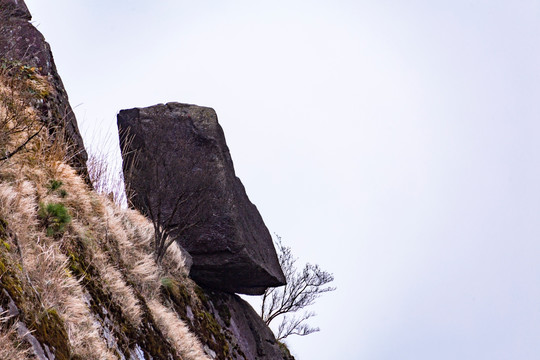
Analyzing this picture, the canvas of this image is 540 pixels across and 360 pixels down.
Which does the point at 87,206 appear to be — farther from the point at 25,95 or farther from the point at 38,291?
the point at 38,291

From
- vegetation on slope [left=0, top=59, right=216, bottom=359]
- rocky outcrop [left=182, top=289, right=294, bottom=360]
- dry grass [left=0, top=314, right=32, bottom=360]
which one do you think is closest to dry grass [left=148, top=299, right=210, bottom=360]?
vegetation on slope [left=0, top=59, right=216, bottom=359]

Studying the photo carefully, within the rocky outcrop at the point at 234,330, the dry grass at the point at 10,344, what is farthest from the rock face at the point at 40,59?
the dry grass at the point at 10,344

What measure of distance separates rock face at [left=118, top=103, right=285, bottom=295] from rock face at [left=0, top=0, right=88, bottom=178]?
173 centimetres

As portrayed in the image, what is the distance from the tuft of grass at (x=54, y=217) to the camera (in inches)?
269

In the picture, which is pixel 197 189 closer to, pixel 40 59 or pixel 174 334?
pixel 40 59

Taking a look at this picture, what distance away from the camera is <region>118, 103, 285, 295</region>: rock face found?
12557mm

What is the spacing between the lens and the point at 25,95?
9789 millimetres

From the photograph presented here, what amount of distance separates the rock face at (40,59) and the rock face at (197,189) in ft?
5.67

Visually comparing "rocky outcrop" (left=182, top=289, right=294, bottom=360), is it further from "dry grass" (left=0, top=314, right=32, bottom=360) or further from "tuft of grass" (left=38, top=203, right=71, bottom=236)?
"dry grass" (left=0, top=314, right=32, bottom=360)

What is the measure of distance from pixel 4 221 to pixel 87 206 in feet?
7.98

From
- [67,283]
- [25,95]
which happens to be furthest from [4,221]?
[25,95]

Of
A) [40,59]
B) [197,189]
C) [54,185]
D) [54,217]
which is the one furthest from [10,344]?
[197,189]

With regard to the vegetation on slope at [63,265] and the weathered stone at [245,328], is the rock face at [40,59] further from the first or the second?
the weathered stone at [245,328]

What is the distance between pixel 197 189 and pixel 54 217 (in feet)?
19.2
